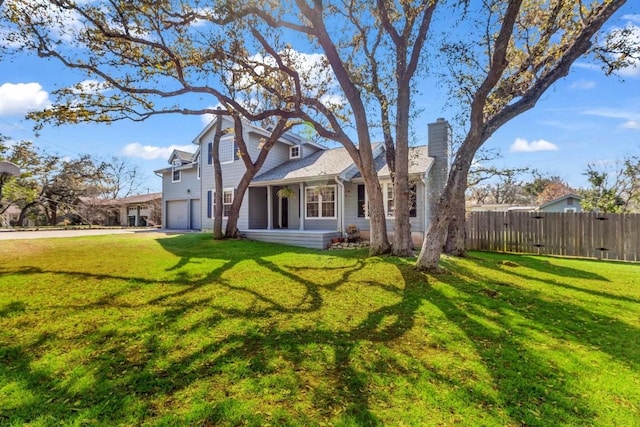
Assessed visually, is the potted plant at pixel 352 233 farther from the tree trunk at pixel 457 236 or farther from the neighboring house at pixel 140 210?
the neighboring house at pixel 140 210

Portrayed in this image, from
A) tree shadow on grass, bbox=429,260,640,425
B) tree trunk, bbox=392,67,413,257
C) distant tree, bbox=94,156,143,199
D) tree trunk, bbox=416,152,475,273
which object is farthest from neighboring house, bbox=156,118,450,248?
distant tree, bbox=94,156,143,199

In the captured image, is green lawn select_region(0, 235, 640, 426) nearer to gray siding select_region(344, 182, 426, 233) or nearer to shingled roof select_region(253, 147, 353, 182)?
gray siding select_region(344, 182, 426, 233)

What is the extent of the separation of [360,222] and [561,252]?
7.65 meters

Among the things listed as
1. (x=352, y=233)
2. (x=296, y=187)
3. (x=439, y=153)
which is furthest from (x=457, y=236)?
(x=296, y=187)

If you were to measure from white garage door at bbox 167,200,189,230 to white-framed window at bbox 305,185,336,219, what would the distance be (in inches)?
416

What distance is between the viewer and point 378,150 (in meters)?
16.0

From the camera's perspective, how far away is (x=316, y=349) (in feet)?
12.2

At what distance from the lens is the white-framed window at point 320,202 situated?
14648 mm

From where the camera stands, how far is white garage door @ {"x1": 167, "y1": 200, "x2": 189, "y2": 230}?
860 inches

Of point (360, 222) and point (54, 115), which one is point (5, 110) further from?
point (360, 222)

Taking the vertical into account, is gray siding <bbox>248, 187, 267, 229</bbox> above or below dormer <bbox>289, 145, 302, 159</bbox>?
below

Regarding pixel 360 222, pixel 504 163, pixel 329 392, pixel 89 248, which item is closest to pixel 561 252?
pixel 504 163

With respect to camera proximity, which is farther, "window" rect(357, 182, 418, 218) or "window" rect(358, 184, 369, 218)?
"window" rect(358, 184, 369, 218)

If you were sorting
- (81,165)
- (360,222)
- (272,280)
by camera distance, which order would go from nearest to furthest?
(272,280), (360,222), (81,165)
